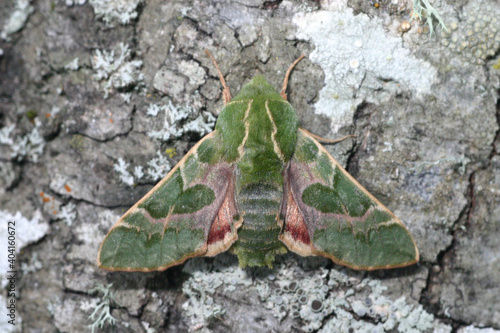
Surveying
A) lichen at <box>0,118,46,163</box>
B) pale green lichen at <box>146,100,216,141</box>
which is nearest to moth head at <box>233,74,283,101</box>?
pale green lichen at <box>146,100,216,141</box>

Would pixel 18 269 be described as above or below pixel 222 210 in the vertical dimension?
below

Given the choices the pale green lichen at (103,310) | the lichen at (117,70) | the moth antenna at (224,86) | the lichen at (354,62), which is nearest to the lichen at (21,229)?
the pale green lichen at (103,310)

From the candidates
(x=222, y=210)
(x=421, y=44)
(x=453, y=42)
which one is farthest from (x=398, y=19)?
(x=222, y=210)

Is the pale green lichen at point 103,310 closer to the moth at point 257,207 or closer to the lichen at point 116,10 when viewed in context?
the moth at point 257,207

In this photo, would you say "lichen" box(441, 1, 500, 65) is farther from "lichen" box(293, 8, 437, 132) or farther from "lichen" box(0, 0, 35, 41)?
"lichen" box(0, 0, 35, 41)

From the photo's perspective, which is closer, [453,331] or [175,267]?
[453,331]

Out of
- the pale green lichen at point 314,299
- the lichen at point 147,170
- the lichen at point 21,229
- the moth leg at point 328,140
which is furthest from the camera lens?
the lichen at point 21,229

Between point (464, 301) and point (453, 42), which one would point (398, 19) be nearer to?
point (453, 42)

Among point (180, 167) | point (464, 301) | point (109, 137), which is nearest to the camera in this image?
point (464, 301)

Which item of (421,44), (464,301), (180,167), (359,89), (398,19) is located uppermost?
(398,19)
